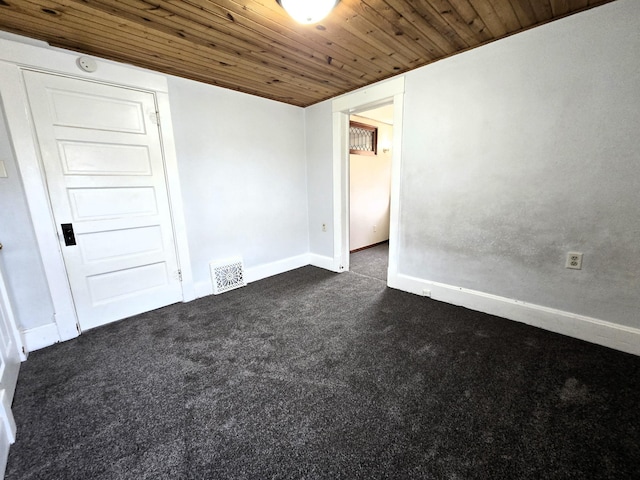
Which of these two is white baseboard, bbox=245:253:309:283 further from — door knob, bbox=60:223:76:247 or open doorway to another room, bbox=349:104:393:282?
door knob, bbox=60:223:76:247

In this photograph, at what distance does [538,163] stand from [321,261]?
8.84ft

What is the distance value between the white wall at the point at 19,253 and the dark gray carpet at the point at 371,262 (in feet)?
10.5

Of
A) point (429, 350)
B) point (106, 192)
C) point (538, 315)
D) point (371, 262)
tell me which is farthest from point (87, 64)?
point (538, 315)

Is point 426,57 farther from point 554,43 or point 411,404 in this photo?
point 411,404

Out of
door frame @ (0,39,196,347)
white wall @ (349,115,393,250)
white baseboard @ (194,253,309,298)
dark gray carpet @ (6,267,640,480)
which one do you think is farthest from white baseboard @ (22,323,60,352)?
white wall @ (349,115,393,250)

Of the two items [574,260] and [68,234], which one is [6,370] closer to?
[68,234]

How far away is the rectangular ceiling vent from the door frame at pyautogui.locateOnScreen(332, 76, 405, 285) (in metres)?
1.31

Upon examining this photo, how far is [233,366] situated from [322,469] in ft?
3.09

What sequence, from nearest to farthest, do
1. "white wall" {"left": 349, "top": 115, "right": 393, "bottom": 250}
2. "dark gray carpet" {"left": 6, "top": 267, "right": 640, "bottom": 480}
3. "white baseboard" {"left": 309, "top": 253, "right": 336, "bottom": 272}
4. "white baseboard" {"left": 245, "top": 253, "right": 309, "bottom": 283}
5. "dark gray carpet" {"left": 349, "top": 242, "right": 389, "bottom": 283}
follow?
"dark gray carpet" {"left": 6, "top": 267, "right": 640, "bottom": 480} → "white baseboard" {"left": 245, "top": 253, "right": 309, "bottom": 283} → "dark gray carpet" {"left": 349, "top": 242, "right": 389, "bottom": 283} → "white baseboard" {"left": 309, "top": 253, "right": 336, "bottom": 272} → "white wall" {"left": 349, "top": 115, "right": 393, "bottom": 250}

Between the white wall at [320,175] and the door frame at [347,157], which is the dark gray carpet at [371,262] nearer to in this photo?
the door frame at [347,157]

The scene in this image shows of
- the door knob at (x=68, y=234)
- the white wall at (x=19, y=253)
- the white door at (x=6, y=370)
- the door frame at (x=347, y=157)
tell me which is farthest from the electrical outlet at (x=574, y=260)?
the white wall at (x=19, y=253)

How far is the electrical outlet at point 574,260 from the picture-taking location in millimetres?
1973

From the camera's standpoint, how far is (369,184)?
4863 millimetres

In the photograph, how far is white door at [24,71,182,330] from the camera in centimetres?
208
